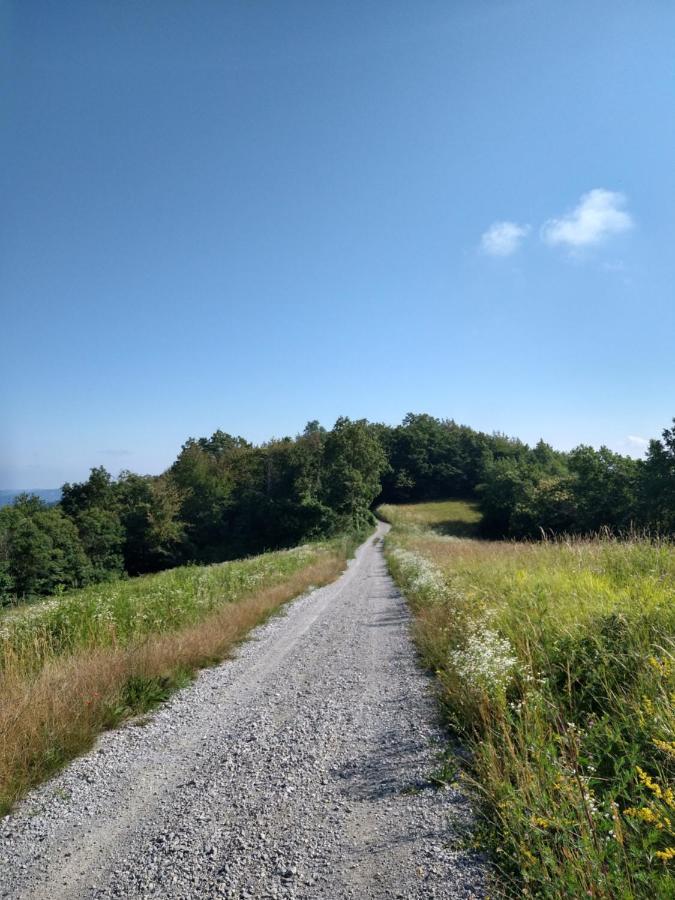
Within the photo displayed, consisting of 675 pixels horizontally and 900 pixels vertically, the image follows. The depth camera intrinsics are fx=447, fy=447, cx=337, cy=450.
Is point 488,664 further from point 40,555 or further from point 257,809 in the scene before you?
point 40,555

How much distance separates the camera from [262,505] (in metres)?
62.4

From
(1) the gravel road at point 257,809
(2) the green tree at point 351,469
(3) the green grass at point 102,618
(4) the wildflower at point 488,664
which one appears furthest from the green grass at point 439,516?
(1) the gravel road at point 257,809

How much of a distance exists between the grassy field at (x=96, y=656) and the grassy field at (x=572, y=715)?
4158 mm

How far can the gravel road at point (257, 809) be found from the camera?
301 cm

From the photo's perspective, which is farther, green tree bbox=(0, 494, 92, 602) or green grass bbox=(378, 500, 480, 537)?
green grass bbox=(378, 500, 480, 537)

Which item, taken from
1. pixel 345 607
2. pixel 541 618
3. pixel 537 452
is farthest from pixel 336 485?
pixel 537 452

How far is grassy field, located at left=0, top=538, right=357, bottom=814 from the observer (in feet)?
15.4

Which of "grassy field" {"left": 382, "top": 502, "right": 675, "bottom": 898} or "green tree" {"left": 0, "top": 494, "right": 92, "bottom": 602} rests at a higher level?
"grassy field" {"left": 382, "top": 502, "right": 675, "bottom": 898}

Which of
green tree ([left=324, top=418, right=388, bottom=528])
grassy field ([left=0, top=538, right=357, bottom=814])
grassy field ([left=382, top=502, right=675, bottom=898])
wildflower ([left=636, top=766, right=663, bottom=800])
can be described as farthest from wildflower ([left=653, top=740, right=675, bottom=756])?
green tree ([left=324, top=418, right=388, bottom=528])

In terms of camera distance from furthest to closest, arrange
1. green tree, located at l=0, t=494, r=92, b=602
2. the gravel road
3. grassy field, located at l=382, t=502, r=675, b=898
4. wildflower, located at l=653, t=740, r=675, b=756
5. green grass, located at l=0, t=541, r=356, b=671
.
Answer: green tree, located at l=0, t=494, r=92, b=602 < green grass, located at l=0, t=541, r=356, b=671 < the gravel road < wildflower, located at l=653, t=740, r=675, b=756 < grassy field, located at l=382, t=502, r=675, b=898

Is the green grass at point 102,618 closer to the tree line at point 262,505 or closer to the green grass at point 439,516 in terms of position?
the tree line at point 262,505

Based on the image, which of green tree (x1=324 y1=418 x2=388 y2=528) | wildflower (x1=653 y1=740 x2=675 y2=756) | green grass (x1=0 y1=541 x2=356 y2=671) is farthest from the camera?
green tree (x1=324 y1=418 x2=388 y2=528)

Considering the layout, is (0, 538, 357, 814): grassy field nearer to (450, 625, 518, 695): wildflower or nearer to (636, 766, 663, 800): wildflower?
(450, 625, 518, 695): wildflower

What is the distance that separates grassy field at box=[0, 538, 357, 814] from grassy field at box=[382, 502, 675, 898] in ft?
13.6
